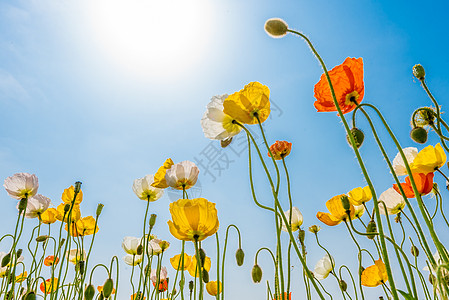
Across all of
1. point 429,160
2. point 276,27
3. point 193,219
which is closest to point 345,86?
point 276,27

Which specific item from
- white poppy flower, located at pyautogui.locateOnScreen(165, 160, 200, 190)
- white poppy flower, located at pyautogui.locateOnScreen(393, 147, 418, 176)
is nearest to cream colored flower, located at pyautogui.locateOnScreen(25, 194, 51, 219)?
white poppy flower, located at pyautogui.locateOnScreen(165, 160, 200, 190)

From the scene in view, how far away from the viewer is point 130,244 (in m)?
2.85

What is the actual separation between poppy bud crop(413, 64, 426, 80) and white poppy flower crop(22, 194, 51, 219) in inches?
102

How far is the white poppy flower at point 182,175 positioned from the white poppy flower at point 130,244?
1330 millimetres

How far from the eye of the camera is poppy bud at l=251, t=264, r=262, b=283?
1.77m

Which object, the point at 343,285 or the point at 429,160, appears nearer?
the point at 429,160

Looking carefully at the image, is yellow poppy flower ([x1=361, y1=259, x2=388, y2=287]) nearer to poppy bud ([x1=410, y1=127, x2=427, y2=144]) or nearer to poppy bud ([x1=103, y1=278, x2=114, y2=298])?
poppy bud ([x1=410, y1=127, x2=427, y2=144])

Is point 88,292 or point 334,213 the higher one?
point 334,213

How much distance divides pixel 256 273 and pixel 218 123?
0.88 meters

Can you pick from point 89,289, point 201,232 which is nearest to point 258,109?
point 201,232

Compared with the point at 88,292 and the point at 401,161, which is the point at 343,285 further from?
the point at 88,292

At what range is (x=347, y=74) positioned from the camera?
111 centimetres

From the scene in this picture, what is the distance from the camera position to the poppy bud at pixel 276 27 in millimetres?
1015

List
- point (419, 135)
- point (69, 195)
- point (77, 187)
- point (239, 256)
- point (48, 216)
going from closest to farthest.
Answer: point (419, 135)
point (239, 256)
point (77, 187)
point (69, 195)
point (48, 216)
